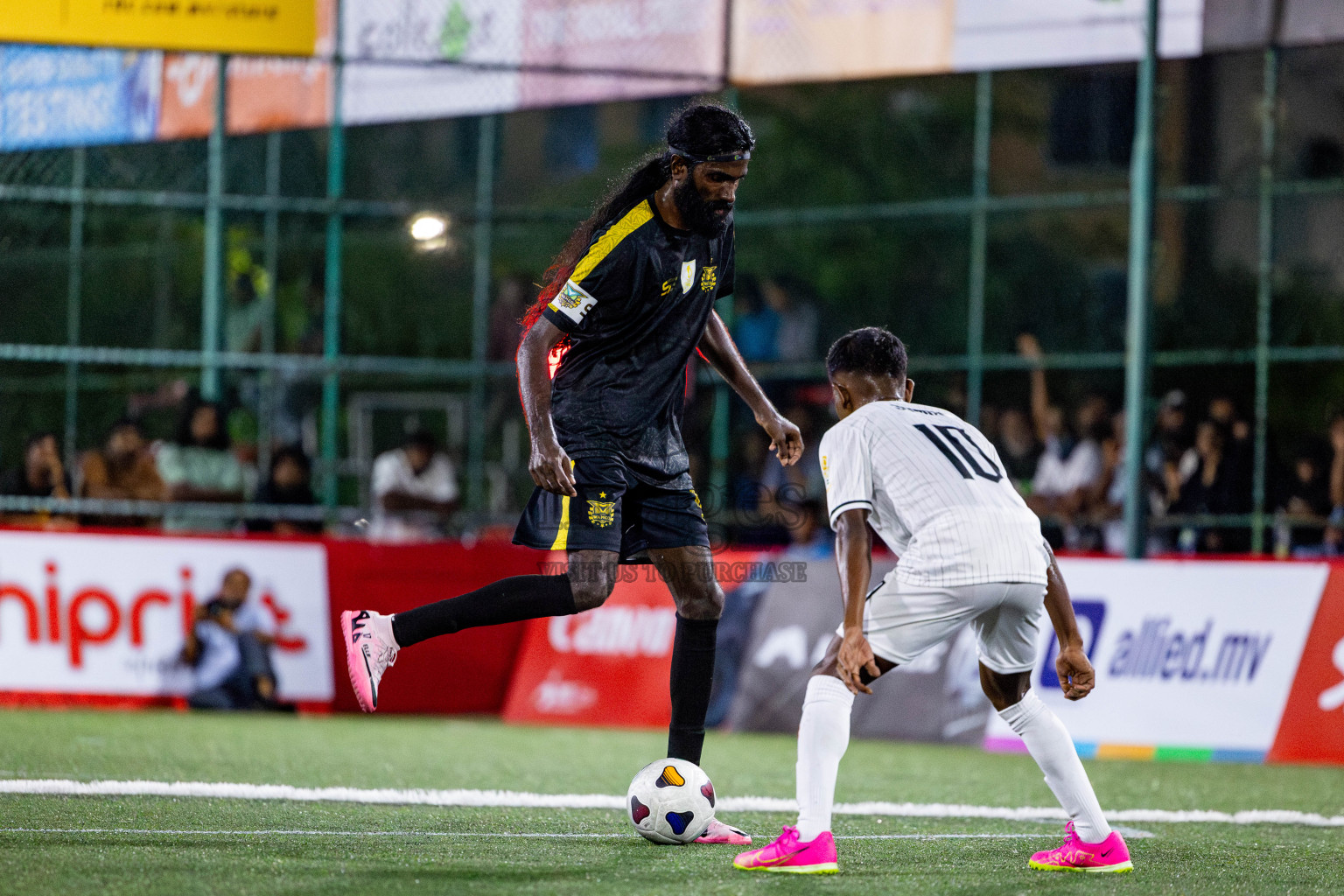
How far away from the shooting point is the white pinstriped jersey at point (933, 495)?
487cm

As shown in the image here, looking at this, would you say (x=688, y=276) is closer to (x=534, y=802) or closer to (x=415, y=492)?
(x=534, y=802)

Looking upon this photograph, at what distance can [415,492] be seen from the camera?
46.3ft

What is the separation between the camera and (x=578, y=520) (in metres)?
5.55

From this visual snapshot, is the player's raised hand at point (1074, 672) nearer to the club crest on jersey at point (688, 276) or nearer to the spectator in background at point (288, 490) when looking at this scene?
the club crest on jersey at point (688, 276)

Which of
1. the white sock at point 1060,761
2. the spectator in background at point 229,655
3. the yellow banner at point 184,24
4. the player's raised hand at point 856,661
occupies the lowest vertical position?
the spectator in background at point 229,655

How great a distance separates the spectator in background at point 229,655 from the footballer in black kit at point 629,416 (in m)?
6.18

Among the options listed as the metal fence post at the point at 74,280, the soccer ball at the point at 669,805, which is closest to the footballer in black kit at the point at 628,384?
the soccer ball at the point at 669,805

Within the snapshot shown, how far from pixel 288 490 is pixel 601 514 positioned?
8940mm

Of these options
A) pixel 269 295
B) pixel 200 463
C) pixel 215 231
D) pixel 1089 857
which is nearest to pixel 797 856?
pixel 1089 857

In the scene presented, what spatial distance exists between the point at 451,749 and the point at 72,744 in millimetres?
1955

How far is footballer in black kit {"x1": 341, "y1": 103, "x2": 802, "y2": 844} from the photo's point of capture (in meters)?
5.54

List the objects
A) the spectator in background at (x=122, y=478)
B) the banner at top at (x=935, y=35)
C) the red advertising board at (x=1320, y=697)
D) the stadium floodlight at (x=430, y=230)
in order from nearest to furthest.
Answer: the red advertising board at (x=1320, y=697) → the spectator in background at (x=122, y=478) → the banner at top at (x=935, y=35) → the stadium floodlight at (x=430, y=230)

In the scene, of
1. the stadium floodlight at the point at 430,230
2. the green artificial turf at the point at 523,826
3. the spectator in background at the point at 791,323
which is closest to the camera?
the green artificial turf at the point at 523,826

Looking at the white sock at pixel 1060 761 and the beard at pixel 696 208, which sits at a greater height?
the beard at pixel 696 208
